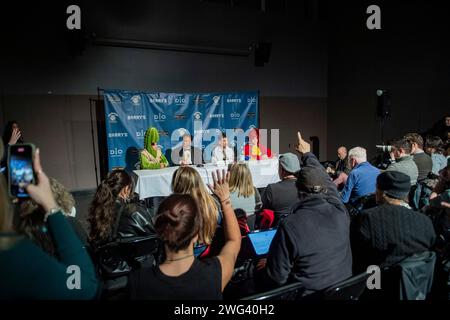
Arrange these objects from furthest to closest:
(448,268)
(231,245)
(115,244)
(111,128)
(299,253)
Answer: (111,128) → (115,244) → (448,268) → (299,253) → (231,245)

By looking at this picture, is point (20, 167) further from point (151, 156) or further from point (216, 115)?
point (216, 115)

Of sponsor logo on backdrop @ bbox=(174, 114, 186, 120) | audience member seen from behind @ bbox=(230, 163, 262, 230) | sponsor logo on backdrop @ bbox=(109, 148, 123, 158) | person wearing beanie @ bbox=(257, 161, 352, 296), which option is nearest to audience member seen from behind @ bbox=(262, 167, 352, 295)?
person wearing beanie @ bbox=(257, 161, 352, 296)

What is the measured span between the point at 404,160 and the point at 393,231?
1.90 metres

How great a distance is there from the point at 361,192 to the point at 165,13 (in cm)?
569

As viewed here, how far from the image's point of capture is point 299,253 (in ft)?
5.29

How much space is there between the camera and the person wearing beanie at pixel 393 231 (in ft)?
5.95

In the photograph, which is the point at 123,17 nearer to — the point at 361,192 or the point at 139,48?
the point at 139,48

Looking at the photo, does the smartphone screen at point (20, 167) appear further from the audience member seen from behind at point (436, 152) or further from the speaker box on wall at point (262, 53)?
the speaker box on wall at point (262, 53)

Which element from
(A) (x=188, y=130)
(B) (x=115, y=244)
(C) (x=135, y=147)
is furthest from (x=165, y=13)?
(B) (x=115, y=244)

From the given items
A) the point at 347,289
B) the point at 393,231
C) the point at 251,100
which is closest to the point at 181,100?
the point at 251,100

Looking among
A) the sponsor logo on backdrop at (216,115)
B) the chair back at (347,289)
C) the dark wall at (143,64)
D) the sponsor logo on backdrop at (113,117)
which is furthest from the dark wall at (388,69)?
the chair back at (347,289)
